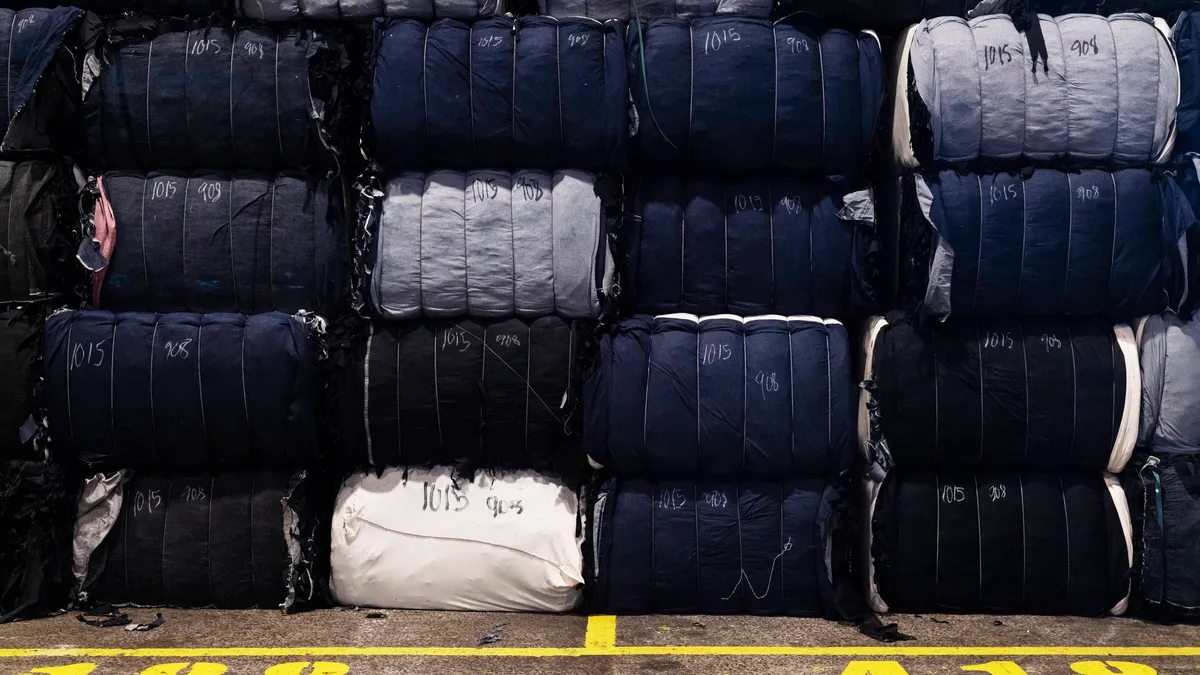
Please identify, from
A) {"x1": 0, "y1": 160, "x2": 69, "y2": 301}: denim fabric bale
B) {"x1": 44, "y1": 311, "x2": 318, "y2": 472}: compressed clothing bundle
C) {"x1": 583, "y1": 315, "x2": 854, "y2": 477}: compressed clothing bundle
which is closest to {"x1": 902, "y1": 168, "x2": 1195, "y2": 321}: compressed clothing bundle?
{"x1": 583, "y1": 315, "x2": 854, "y2": 477}: compressed clothing bundle

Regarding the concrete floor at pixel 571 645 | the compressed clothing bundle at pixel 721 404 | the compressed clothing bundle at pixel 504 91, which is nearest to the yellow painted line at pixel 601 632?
the concrete floor at pixel 571 645

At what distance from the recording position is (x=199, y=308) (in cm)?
523

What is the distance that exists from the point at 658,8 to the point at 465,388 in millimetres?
2066

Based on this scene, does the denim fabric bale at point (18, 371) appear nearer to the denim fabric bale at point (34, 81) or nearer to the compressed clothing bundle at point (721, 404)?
the denim fabric bale at point (34, 81)

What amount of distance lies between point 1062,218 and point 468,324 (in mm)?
2795

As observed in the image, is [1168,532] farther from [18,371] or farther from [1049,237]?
[18,371]

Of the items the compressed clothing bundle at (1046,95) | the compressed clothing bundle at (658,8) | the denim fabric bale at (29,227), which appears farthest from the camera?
the compressed clothing bundle at (658,8)

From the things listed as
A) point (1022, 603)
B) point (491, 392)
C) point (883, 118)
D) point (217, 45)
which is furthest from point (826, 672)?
point (217, 45)

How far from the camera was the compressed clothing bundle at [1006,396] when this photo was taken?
5059 millimetres

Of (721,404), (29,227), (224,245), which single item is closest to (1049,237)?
(721,404)

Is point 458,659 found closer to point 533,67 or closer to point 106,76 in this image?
point 533,67

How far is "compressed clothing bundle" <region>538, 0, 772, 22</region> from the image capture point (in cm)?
530

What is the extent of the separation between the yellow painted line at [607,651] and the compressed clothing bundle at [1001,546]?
0.41 meters

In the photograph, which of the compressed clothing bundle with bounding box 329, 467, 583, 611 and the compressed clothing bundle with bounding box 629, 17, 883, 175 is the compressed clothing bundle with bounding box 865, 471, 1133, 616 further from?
the compressed clothing bundle with bounding box 629, 17, 883, 175
